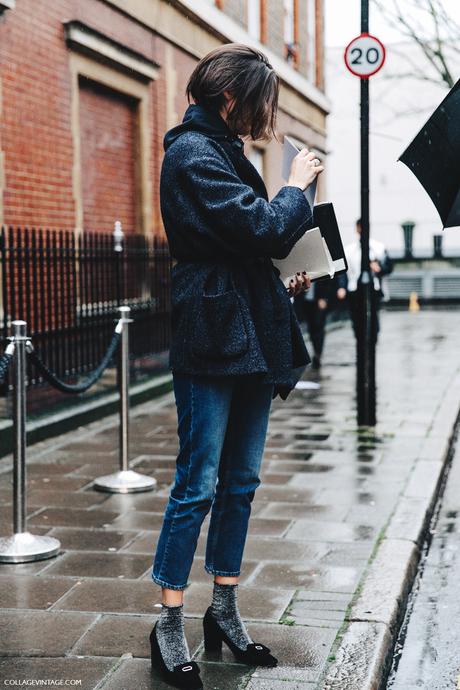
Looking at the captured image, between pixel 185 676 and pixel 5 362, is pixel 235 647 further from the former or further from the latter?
pixel 5 362

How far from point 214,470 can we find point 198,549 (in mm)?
1796

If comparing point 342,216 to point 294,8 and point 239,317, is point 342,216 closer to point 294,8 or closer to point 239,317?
point 294,8

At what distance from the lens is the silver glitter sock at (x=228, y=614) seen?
357 centimetres

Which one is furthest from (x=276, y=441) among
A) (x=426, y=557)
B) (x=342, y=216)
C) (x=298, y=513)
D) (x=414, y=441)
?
(x=342, y=216)

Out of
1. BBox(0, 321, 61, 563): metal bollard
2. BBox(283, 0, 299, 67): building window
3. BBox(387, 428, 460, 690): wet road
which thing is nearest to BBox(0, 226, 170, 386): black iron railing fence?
BBox(0, 321, 61, 563): metal bollard

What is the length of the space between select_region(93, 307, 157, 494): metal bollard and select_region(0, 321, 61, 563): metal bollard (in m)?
1.23

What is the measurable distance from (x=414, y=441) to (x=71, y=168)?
4.28m

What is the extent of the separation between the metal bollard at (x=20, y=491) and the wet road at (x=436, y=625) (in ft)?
5.75

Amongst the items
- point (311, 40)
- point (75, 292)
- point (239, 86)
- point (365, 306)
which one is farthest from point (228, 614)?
point (311, 40)

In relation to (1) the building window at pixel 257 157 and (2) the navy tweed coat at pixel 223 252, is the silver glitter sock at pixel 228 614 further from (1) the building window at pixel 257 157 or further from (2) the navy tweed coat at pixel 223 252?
(1) the building window at pixel 257 157

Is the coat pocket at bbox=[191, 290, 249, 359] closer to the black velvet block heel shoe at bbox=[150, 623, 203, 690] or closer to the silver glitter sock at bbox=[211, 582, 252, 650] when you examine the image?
the silver glitter sock at bbox=[211, 582, 252, 650]

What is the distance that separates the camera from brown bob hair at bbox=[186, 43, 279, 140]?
10.8 ft

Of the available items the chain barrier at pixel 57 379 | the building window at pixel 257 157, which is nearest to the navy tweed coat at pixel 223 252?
the chain barrier at pixel 57 379

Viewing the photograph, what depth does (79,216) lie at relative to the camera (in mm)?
10117
